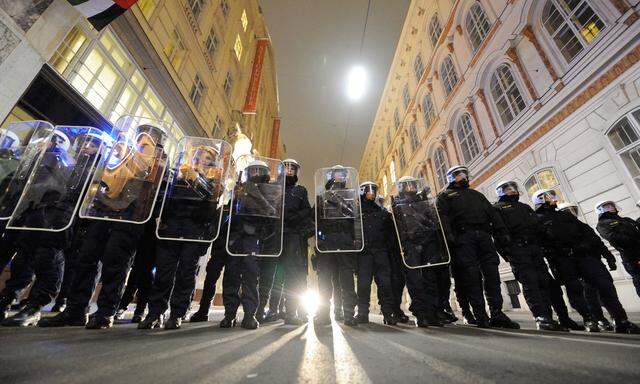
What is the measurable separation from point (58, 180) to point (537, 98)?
11.4 m

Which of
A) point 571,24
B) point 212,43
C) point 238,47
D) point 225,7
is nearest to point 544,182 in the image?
point 571,24

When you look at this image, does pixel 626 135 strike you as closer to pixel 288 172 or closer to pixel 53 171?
pixel 288 172

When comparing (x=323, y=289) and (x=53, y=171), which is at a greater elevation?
(x=53, y=171)

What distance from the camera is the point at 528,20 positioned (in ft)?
28.4

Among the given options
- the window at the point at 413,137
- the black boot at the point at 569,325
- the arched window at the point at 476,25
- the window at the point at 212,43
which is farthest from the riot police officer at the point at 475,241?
the window at the point at 413,137

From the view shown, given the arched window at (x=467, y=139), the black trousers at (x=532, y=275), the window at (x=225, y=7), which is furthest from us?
the window at (x=225, y=7)

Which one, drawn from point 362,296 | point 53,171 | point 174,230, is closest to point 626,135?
point 362,296

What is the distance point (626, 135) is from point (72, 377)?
9.60 m

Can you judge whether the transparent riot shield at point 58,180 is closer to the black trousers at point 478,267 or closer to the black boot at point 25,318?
the black boot at point 25,318

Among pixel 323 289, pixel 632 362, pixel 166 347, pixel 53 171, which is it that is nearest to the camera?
pixel 632 362

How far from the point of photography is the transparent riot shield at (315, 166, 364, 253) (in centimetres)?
371

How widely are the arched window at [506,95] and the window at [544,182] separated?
2432 millimetres

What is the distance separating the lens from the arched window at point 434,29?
14905 mm

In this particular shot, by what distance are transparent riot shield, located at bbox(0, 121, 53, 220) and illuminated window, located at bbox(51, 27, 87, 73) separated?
324cm
